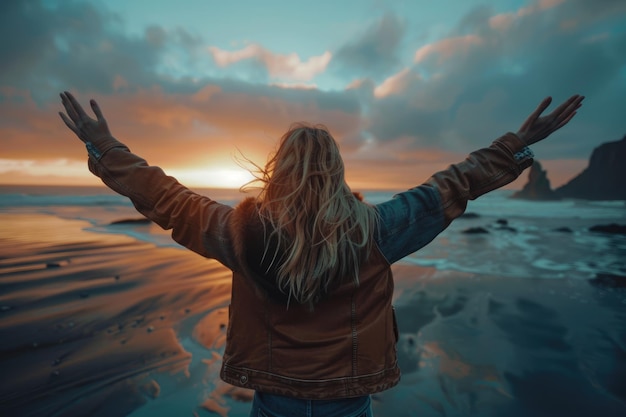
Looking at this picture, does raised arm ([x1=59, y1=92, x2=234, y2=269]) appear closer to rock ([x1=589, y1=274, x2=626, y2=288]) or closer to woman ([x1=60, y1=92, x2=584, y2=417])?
woman ([x1=60, y1=92, x2=584, y2=417])

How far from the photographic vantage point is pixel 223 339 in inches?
186

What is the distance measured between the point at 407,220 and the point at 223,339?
417 cm

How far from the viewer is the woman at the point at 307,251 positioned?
1.37 meters

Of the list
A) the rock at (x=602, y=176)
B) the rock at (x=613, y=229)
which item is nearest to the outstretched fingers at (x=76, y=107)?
the rock at (x=613, y=229)

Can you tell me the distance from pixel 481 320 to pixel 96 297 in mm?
7203

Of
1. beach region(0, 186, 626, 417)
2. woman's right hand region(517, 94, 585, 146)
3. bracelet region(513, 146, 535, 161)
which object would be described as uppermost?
woman's right hand region(517, 94, 585, 146)

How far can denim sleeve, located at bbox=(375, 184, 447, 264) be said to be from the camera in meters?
1.47

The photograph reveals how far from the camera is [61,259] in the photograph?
9039 mm

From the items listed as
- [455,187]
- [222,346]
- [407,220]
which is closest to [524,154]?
[455,187]

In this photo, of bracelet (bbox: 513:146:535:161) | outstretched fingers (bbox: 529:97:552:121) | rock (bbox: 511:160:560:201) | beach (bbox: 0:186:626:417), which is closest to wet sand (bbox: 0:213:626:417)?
beach (bbox: 0:186:626:417)

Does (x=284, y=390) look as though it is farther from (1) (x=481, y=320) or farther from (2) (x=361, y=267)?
(1) (x=481, y=320)

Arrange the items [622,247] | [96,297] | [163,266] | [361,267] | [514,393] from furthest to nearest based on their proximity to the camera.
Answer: [622,247]
[163,266]
[96,297]
[514,393]
[361,267]

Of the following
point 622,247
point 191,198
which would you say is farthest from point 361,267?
point 622,247

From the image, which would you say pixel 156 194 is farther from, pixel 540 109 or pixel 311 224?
pixel 540 109
